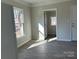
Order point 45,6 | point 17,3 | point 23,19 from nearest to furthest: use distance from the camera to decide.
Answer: point 17,3 → point 23,19 → point 45,6

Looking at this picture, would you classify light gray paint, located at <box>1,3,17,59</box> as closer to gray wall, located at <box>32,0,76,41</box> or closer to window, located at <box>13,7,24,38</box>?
window, located at <box>13,7,24,38</box>

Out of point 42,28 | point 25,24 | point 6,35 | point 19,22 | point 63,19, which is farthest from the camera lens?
point 42,28

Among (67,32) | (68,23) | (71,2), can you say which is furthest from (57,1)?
(67,32)

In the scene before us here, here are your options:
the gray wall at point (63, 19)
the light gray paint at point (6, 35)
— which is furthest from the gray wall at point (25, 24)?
the light gray paint at point (6, 35)

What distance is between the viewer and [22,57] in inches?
183

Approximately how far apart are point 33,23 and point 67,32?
2.71 metres

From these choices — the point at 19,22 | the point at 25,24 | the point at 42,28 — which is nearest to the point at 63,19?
the point at 42,28

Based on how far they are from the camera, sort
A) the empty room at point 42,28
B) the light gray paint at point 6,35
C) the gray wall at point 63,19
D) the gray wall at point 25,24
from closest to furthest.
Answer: the light gray paint at point 6,35, the empty room at point 42,28, the gray wall at point 25,24, the gray wall at point 63,19

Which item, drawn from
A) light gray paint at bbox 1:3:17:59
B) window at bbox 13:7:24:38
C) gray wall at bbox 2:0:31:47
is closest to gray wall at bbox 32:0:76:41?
gray wall at bbox 2:0:31:47

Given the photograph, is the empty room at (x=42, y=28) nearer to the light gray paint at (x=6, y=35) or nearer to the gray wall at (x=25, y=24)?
the gray wall at (x=25, y=24)

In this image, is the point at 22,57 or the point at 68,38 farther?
the point at 68,38

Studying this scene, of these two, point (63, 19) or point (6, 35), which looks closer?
point (6, 35)

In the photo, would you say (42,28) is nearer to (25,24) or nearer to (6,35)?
(25,24)

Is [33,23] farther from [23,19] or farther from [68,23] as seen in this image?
[68,23]
